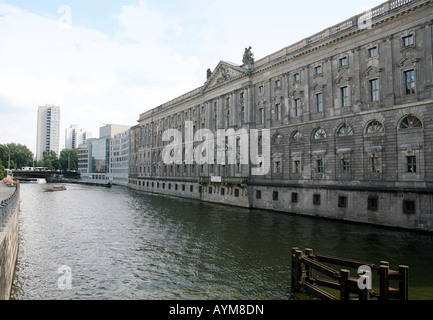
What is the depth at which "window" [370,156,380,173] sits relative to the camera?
3092 centimetres

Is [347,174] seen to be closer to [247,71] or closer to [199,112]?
[247,71]

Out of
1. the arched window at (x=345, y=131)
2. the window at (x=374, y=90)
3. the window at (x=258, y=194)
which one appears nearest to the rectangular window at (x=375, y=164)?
the arched window at (x=345, y=131)

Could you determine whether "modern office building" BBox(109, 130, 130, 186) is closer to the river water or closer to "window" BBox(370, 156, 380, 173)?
the river water

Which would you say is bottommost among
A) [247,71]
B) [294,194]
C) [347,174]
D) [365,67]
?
[294,194]

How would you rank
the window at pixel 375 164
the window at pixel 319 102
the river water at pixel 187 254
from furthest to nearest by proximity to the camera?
1. the window at pixel 319 102
2. the window at pixel 375 164
3. the river water at pixel 187 254

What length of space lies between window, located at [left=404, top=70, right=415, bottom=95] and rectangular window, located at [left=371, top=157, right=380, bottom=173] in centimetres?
695

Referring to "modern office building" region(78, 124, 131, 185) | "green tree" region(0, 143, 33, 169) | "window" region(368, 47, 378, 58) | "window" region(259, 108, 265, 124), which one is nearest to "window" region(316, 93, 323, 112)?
"window" region(368, 47, 378, 58)

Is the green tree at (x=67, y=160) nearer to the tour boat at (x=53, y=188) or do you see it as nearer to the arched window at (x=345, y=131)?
the tour boat at (x=53, y=188)

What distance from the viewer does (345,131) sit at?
34531mm

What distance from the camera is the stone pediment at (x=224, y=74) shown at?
50419mm

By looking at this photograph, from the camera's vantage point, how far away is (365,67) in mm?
32781

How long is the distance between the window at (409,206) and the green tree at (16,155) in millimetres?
176217
